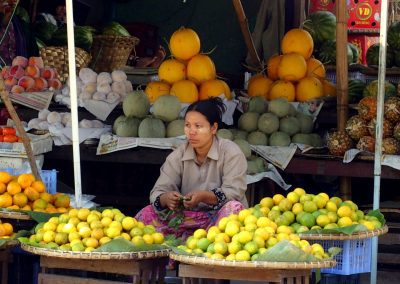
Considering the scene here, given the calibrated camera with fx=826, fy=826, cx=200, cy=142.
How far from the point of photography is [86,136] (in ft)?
21.3

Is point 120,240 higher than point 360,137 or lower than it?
lower

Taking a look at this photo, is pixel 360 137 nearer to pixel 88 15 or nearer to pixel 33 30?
pixel 33 30

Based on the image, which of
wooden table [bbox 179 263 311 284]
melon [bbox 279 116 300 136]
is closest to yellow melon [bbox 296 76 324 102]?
melon [bbox 279 116 300 136]

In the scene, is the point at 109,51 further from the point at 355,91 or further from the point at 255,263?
the point at 255,263

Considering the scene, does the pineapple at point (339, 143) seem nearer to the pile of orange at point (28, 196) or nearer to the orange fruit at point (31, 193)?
the pile of orange at point (28, 196)

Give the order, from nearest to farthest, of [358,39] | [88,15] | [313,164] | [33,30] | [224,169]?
[224,169] < [313,164] < [33,30] < [358,39] < [88,15]

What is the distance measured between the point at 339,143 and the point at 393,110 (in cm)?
46

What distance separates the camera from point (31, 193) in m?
4.86

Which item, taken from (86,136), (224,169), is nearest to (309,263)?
(224,169)

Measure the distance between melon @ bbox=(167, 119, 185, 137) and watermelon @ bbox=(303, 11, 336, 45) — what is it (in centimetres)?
196

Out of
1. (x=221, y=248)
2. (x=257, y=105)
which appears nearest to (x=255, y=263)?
(x=221, y=248)

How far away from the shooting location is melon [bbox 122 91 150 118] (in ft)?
21.6

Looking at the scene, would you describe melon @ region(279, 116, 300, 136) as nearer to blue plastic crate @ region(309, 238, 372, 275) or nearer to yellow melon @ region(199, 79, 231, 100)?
yellow melon @ region(199, 79, 231, 100)

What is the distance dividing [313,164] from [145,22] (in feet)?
14.8
